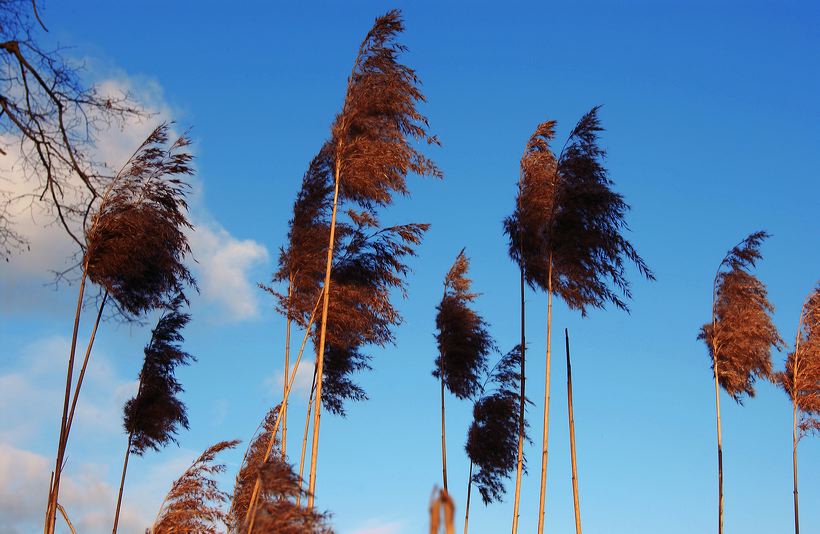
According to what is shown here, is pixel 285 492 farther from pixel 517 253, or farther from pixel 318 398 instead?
pixel 517 253

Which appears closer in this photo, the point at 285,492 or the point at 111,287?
the point at 285,492

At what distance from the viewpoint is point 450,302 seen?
56.6ft

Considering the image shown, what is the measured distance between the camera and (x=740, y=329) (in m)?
16.2

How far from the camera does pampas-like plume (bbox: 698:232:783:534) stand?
16266 mm

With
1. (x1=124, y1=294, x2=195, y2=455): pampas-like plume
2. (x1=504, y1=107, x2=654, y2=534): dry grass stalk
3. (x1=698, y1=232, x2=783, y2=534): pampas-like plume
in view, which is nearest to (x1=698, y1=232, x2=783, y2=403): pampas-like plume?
(x1=698, y1=232, x2=783, y2=534): pampas-like plume

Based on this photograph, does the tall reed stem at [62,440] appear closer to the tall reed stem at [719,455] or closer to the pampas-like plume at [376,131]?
the pampas-like plume at [376,131]

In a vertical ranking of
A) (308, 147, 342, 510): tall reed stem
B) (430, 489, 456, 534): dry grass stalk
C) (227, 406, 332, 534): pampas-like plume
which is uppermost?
(308, 147, 342, 510): tall reed stem

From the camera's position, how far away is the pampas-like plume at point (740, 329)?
16266 mm

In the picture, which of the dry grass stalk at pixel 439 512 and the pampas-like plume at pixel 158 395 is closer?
the dry grass stalk at pixel 439 512

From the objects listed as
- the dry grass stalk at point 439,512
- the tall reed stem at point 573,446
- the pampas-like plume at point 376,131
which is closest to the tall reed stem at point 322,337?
the pampas-like plume at point 376,131

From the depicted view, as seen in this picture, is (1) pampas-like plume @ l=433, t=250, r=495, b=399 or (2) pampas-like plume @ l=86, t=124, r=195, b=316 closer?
(2) pampas-like plume @ l=86, t=124, r=195, b=316

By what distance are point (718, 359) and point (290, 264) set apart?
29.7 feet

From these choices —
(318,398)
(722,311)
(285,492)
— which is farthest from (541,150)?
(285,492)

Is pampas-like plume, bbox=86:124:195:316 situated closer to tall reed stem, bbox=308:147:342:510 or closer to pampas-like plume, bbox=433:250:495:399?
tall reed stem, bbox=308:147:342:510
